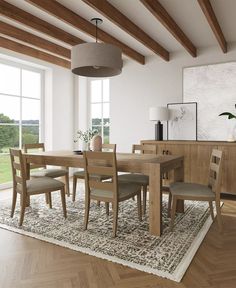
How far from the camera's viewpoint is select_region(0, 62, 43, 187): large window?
5.09 m

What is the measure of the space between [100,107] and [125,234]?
158 inches

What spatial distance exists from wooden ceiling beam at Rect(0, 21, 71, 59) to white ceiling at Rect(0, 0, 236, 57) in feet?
0.48

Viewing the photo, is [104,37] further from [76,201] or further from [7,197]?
[7,197]

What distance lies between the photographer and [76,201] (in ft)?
13.0

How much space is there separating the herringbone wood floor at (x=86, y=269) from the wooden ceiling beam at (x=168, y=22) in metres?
2.61

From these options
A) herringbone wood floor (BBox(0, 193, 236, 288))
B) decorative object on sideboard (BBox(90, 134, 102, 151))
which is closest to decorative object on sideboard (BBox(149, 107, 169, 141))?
decorative object on sideboard (BBox(90, 134, 102, 151))

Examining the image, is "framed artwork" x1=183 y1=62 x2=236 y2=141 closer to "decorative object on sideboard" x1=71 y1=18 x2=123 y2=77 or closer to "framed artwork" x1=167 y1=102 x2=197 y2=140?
"framed artwork" x1=167 y1=102 x2=197 y2=140

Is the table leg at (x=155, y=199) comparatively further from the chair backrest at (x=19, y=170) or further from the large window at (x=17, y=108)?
the large window at (x=17, y=108)

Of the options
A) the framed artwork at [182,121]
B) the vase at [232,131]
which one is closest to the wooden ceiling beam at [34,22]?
the framed artwork at [182,121]

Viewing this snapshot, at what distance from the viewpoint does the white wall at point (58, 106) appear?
5.87 metres

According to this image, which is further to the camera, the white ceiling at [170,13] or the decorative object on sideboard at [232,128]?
the decorative object on sideboard at [232,128]

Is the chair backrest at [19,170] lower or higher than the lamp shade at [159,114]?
lower

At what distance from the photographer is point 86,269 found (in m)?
2.04

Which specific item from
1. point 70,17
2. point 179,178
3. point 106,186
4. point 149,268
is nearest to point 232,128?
point 179,178
